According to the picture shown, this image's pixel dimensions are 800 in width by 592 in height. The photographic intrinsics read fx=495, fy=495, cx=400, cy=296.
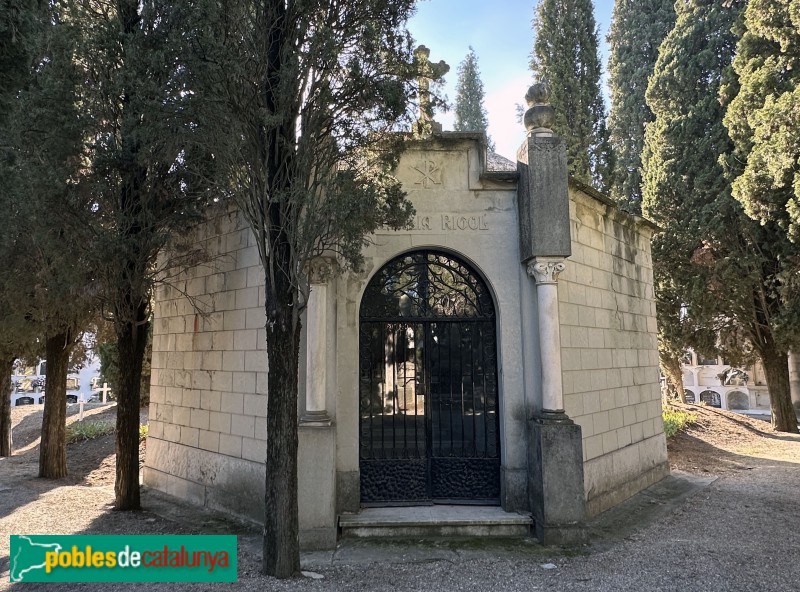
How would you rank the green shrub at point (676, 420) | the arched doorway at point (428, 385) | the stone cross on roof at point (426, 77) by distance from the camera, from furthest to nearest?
the green shrub at point (676, 420)
the arched doorway at point (428, 385)
the stone cross on roof at point (426, 77)

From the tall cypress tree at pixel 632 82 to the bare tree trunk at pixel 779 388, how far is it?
6772 mm

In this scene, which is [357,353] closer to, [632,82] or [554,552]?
[554,552]

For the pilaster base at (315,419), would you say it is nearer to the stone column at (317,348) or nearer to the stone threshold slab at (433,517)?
the stone column at (317,348)

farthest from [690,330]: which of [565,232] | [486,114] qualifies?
[486,114]

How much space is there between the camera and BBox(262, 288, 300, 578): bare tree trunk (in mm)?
4230

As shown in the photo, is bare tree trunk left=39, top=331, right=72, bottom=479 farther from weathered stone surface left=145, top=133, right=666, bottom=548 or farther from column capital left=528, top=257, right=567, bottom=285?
column capital left=528, top=257, right=567, bottom=285

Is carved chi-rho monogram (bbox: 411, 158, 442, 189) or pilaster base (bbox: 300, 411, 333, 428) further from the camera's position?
carved chi-rho monogram (bbox: 411, 158, 442, 189)

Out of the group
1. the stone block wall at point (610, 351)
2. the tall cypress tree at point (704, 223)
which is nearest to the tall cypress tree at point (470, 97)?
the tall cypress tree at point (704, 223)

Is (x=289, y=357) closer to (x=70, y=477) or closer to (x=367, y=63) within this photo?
(x=367, y=63)

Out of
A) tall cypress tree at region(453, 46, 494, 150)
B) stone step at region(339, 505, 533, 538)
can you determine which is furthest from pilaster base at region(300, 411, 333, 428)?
tall cypress tree at region(453, 46, 494, 150)

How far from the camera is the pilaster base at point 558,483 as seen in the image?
204 inches

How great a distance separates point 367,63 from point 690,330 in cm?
1403

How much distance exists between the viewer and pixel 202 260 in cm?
678

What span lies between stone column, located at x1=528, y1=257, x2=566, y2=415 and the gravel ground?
5.04ft
